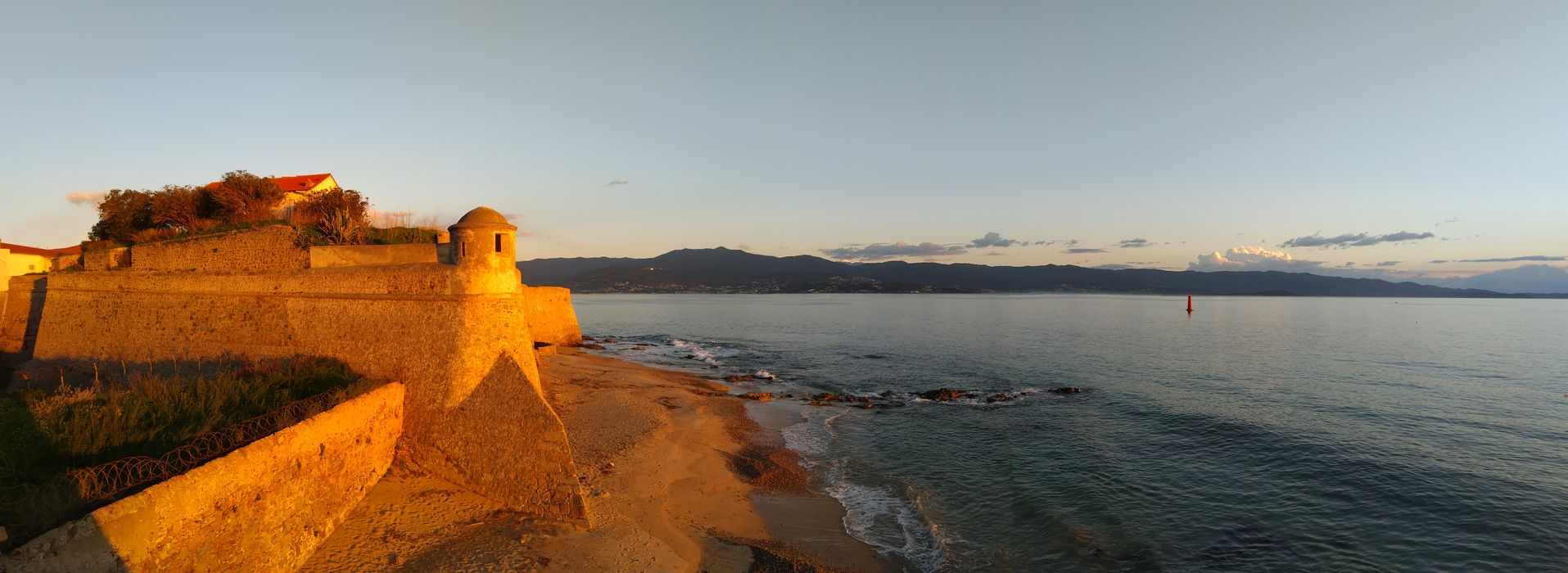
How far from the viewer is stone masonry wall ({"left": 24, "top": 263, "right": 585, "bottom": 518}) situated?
511 inches

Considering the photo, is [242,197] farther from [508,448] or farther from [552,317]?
[552,317]

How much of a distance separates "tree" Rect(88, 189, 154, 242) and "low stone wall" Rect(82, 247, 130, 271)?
4103 mm

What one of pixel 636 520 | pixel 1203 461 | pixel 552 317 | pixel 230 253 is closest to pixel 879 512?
pixel 636 520

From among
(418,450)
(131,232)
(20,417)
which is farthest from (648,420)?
(131,232)

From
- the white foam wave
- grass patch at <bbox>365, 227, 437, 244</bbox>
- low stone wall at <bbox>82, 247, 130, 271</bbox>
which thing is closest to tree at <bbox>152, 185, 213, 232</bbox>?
low stone wall at <bbox>82, 247, 130, 271</bbox>

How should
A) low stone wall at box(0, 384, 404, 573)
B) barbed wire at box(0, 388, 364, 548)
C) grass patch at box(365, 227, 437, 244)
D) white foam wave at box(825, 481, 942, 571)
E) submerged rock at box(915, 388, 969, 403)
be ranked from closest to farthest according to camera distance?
1. barbed wire at box(0, 388, 364, 548)
2. low stone wall at box(0, 384, 404, 573)
3. white foam wave at box(825, 481, 942, 571)
4. grass patch at box(365, 227, 437, 244)
5. submerged rock at box(915, 388, 969, 403)

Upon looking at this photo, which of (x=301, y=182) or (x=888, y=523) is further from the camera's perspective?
(x=301, y=182)

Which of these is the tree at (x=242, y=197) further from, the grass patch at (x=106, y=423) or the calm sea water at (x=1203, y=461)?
the calm sea water at (x=1203, y=461)

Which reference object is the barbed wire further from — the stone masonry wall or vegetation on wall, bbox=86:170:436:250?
vegetation on wall, bbox=86:170:436:250

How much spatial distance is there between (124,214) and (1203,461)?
4177 centimetres

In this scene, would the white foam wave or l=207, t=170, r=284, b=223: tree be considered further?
l=207, t=170, r=284, b=223: tree

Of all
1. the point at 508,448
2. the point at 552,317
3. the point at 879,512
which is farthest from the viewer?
the point at 552,317

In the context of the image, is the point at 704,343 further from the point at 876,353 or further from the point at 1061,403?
the point at 1061,403

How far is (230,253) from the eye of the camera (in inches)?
688
